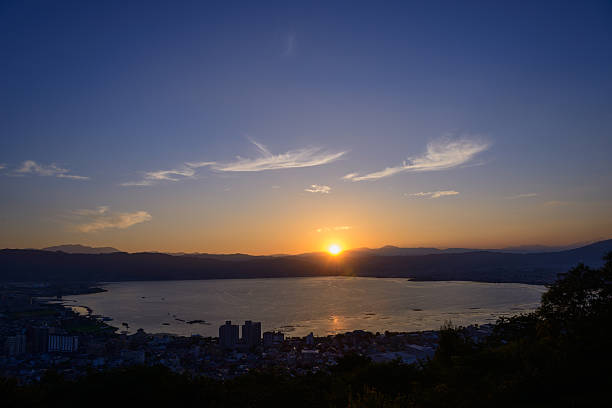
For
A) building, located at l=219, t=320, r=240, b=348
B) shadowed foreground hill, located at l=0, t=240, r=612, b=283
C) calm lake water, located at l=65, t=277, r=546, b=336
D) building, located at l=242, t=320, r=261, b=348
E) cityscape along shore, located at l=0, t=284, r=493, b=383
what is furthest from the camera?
shadowed foreground hill, located at l=0, t=240, r=612, b=283

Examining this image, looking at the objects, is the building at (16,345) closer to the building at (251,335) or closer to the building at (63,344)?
the building at (63,344)

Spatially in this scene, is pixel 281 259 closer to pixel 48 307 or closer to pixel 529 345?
pixel 48 307

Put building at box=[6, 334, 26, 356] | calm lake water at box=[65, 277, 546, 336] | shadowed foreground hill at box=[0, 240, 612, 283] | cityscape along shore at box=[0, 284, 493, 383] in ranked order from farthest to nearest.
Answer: shadowed foreground hill at box=[0, 240, 612, 283], calm lake water at box=[65, 277, 546, 336], building at box=[6, 334, 26, 356], cityscape along shore at box=[0, 284, 493, 383]

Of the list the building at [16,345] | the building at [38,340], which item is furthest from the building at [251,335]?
the building at [16,345]

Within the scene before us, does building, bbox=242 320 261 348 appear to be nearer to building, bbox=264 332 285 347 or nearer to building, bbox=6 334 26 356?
building, bbox=264 332 285 347

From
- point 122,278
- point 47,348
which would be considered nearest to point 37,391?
point 47,348

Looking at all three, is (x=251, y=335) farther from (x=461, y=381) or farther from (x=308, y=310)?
(x=308, y=310)

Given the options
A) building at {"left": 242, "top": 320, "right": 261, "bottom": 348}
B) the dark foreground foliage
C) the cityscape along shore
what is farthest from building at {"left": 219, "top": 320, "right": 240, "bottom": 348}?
the dark foreground foliage
